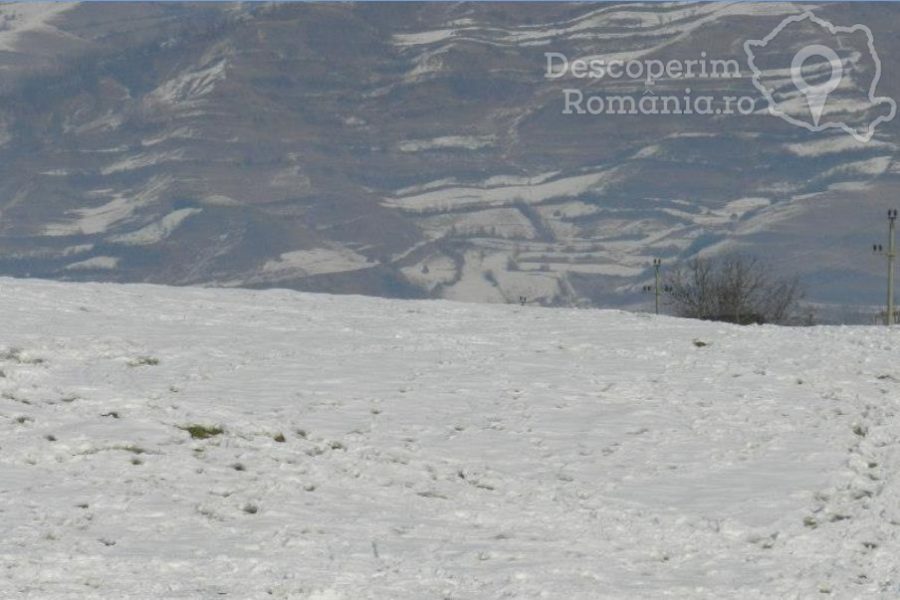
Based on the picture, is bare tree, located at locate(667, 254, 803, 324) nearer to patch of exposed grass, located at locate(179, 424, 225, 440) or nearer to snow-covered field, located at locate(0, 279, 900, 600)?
snow-covered field, located at locate(0, 279, 900, 600)

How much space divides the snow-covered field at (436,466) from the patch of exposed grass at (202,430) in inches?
9.8

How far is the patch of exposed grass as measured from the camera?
22.4 meters

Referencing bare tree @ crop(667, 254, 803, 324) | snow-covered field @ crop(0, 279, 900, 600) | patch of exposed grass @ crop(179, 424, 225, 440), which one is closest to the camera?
A: snow-covered field @ crop(0, 279, 900, 600)

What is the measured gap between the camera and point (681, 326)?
1558 inches

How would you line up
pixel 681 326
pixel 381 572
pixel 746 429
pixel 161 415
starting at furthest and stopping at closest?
pixel 681 326 → pixel 746 429 → pixel 161 415 → pixel 381 572

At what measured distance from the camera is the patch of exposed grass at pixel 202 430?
22.4 meters

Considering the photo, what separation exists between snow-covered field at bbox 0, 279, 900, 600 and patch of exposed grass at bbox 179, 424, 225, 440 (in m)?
0.25

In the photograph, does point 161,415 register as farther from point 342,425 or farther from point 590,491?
point 590,491

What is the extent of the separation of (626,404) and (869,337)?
11371mm

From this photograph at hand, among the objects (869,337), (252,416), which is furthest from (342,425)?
(869,337)

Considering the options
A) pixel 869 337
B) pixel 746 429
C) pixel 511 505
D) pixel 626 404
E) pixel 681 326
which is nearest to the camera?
pixel 511 505

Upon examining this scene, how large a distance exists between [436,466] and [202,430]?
3384mm

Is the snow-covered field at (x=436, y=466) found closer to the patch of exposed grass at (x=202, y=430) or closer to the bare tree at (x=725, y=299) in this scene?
the patch of exposed grass at (x=202, y=430)

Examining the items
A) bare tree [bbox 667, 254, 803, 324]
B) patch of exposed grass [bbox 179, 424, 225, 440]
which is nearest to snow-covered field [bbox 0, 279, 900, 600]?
patch of exposed grass [bbox 179, 424, 225, 440]
